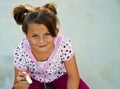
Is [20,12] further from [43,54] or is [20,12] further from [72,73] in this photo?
[72,73]

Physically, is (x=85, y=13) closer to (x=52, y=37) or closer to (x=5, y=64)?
(x=5, y=64)

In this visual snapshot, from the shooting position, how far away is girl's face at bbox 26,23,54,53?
1.19 metres

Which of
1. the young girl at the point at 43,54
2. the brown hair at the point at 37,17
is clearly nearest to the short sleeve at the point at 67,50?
the young girl at the point at 43,54

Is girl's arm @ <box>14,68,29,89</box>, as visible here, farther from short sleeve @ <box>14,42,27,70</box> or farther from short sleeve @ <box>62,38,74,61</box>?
short sleeve @ <box>62,38,74,61</box>

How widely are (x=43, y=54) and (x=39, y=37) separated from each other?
0.12 m

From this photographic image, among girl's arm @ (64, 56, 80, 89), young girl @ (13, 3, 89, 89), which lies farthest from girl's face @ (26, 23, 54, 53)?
girl's arm @ (64, 56, 80, 89)

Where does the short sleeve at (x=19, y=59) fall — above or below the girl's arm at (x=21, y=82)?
above

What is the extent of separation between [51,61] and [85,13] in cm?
111

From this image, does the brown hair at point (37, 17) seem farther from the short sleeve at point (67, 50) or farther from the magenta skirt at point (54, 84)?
the magenta skirt at point (54, 84)

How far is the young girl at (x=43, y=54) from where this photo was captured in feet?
3.95

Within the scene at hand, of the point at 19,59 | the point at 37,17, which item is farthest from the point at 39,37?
the point at 19,59

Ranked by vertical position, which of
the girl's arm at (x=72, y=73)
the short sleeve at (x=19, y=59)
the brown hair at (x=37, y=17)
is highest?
the brown hair at (x=37, y=17)

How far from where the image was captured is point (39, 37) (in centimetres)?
121

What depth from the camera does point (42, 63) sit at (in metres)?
1.33
